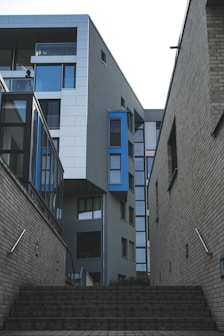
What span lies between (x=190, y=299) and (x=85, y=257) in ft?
85.1

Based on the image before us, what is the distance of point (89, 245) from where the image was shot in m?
36.5

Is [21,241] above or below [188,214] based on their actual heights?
below

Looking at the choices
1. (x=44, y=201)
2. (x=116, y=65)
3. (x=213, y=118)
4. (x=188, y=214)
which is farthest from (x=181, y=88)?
(x=116, y=65)

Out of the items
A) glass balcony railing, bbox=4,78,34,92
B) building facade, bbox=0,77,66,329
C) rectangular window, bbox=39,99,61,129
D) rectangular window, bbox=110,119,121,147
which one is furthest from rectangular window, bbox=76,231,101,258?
building facade, bbox=0,77,66,329

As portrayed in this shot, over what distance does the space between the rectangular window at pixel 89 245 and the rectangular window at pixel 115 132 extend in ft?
23.5

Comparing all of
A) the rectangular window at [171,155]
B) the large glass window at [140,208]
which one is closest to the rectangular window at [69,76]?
the rectangular window at [171,155]

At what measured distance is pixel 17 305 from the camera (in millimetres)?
10562

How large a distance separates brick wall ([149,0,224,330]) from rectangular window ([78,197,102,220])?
20069 mm

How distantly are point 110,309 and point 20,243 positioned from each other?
277cm

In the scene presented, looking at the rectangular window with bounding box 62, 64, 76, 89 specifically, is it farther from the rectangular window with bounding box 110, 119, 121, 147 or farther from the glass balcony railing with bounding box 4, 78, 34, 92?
the rectangular window with bounding box 110, 119, 121, 147

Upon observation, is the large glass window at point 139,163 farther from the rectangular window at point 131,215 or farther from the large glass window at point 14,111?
the large glass window at point 14,111

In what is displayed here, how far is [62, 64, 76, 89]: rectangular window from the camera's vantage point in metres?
33.6

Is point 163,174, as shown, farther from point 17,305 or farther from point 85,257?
point 85,257

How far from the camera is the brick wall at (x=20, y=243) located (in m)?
9.73
